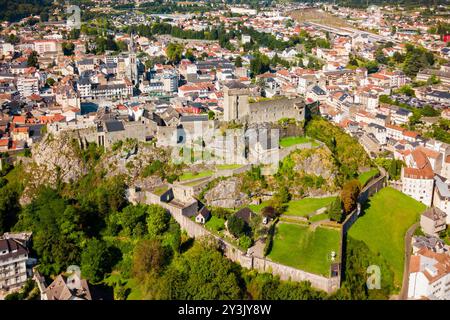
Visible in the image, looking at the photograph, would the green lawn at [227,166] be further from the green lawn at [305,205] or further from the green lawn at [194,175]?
the green lawn at [305,205]

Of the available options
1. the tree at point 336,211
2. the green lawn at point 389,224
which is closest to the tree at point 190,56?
the green lawn at point 389,224

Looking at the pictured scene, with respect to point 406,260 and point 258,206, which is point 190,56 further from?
point 406,260

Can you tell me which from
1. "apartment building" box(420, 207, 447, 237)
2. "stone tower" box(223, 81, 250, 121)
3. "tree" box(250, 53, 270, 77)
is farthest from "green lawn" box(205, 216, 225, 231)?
"tree" box(250, 53, 270, 77)

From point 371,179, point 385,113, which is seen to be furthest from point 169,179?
point 385,113

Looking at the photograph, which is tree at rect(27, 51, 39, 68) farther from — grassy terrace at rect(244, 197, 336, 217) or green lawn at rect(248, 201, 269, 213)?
grassy terrace at rect(244, 197, 336, 217)

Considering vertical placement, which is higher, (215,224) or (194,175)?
(194,175)

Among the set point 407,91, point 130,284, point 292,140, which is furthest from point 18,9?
point 130,284
